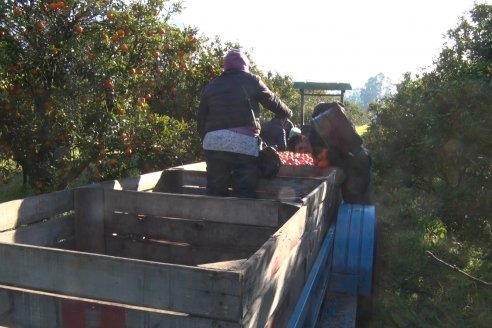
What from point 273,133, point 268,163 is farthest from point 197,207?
point 273,133

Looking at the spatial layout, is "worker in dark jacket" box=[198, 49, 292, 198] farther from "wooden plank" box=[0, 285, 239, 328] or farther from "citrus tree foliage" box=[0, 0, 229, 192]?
"wooden plank" box=[0, 285, 239, 328]

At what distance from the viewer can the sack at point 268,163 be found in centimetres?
489

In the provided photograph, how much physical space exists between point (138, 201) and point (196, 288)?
85.5 inches

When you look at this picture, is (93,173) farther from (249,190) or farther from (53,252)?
(53,252)

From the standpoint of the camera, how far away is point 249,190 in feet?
15.3

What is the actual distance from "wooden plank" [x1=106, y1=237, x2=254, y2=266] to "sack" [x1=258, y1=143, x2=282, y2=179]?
4.19 feet

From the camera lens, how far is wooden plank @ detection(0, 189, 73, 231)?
3.16 meters

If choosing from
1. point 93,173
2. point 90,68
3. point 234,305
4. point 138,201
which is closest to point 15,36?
point 90,68

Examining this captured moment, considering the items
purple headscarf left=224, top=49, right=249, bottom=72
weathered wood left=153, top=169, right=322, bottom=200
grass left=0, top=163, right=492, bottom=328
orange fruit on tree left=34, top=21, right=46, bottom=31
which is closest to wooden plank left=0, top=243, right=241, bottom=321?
weathered wood left=153, top=169, right=322, bottom=200

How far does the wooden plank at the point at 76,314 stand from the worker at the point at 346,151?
4482mm

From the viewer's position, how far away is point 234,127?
4551 mm

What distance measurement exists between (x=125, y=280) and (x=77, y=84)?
4.46 meters

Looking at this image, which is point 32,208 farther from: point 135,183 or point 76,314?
point 76,314

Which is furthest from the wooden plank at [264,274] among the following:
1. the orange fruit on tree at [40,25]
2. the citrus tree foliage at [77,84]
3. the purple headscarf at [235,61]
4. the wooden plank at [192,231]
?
the orange fruit on tree at [40,25]
